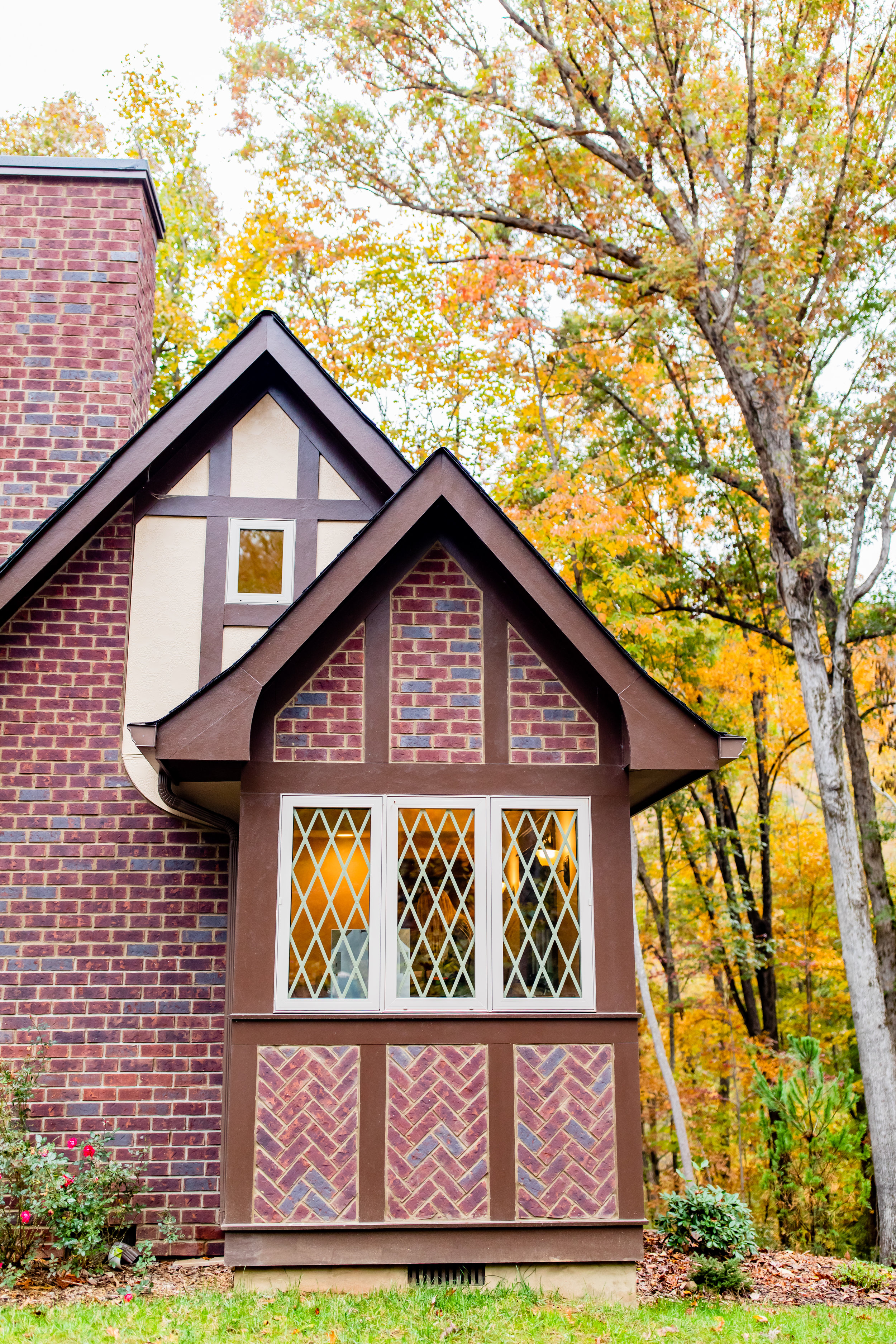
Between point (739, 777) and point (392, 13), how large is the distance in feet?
42.6

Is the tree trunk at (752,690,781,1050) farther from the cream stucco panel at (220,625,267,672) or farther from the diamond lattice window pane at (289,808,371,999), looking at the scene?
the diamond lattice window pane at (289,808,371,999)

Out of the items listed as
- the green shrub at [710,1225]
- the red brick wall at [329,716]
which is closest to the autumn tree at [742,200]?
the green shrub at [710,1225]

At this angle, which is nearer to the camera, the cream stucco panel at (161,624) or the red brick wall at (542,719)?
the red brick wall at (542,719)

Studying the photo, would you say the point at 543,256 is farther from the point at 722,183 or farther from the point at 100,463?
the point at 100,463

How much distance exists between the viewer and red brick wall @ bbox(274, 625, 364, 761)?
21.4 feet

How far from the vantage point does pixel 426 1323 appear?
532 cm

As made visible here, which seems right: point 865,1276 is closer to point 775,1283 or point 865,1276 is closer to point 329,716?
point 775,1283

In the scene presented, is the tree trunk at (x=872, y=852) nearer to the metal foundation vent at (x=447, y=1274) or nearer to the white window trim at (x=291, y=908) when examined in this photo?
the white window trim at (x=291, y=908)

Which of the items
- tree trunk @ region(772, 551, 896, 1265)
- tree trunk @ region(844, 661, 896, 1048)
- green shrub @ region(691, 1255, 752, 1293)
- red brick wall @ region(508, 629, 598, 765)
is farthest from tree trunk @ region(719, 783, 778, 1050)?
red brick wall @ region(508, 629, 598, 765)

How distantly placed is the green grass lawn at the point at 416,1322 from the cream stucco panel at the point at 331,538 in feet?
15.5

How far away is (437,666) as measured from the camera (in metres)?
6.71

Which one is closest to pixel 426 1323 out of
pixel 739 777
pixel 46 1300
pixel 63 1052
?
pixel 46 1300

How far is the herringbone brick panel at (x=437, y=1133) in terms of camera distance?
6.02 m

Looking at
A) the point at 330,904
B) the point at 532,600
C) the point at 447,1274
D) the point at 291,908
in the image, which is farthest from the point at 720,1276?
the point at 532,600
